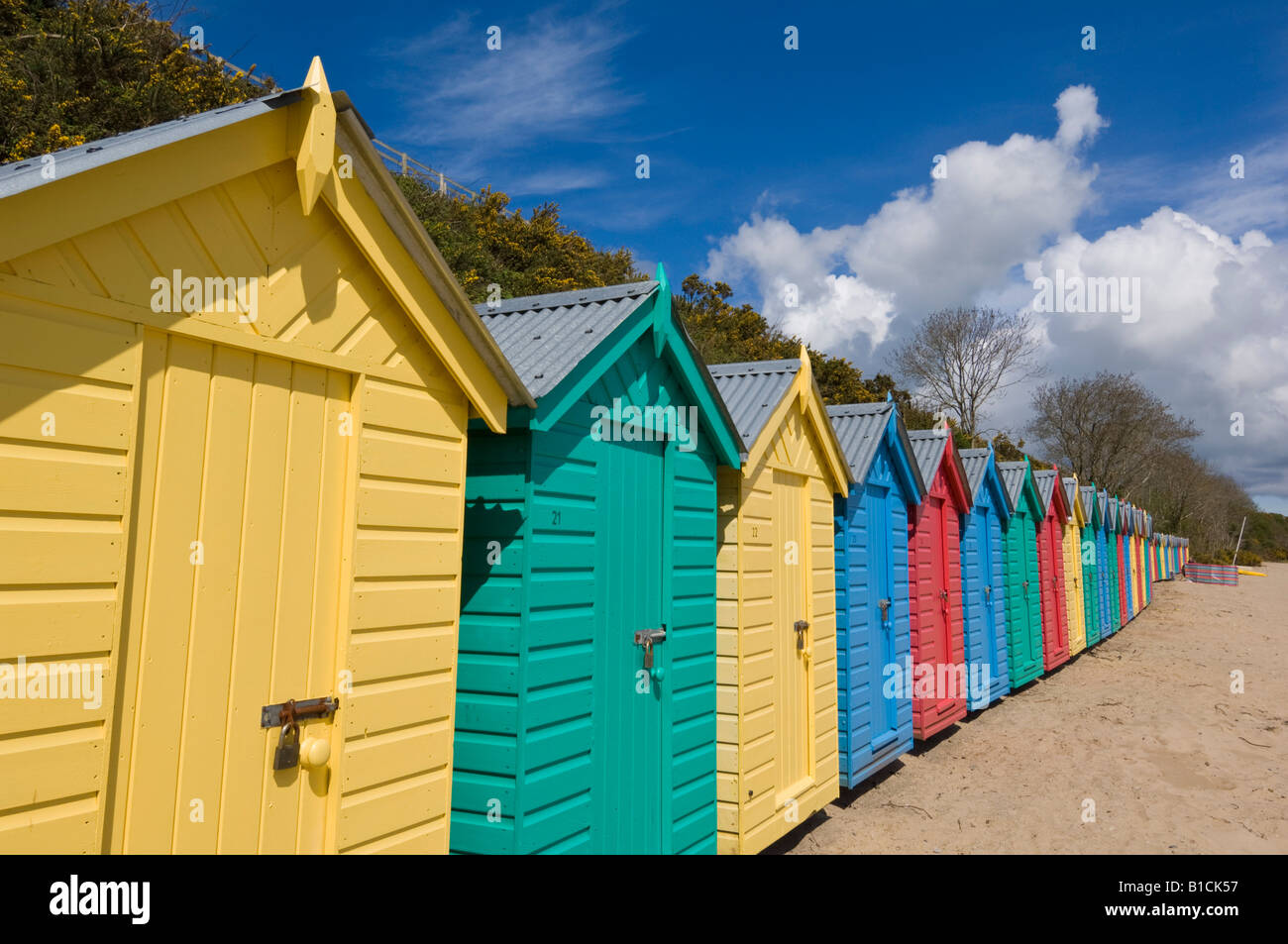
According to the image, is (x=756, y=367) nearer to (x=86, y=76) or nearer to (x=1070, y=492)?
(x=1070, y=492)

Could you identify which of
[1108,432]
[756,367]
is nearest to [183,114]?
[756,367]

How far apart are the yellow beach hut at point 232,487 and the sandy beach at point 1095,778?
479 cm

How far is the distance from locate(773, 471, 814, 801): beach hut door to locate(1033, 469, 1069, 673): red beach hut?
10.5m

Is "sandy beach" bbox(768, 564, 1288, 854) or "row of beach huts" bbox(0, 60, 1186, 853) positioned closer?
"row of beach huts" bbox(0, 60, 1186, 853)

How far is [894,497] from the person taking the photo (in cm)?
943

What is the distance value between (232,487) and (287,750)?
99cm

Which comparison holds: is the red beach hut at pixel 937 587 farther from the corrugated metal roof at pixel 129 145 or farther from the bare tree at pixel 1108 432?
the bare tree at pixel 1108 432

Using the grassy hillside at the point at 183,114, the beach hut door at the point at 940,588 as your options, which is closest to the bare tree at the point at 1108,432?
the grassy hillside at the point at 183,114

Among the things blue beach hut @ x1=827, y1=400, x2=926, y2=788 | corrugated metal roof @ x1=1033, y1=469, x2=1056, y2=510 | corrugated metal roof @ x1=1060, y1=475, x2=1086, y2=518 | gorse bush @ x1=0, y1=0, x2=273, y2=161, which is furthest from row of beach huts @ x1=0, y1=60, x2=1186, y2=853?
corrugated metal roof @ x1=1060, y1=475, x2=1086, y2=518

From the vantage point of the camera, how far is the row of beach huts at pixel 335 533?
7.86ft

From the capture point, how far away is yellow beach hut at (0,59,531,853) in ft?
7.69

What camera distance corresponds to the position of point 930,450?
420 inches

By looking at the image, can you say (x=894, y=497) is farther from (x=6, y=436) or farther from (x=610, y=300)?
(x=6, y=436)

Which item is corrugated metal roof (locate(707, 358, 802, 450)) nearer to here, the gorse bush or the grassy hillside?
the grassy hillside
